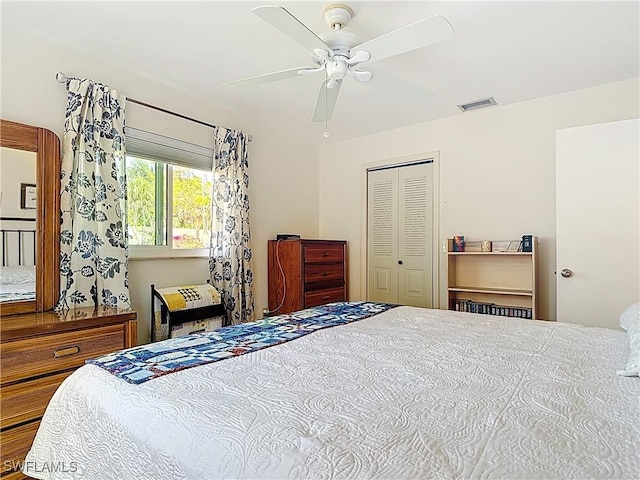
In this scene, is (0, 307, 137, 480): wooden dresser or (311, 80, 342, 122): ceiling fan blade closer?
(0, 307, 137, 480): wooden dresser

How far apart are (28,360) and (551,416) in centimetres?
218

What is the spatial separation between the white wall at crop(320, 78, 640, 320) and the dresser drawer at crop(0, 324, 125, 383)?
9.64 feet

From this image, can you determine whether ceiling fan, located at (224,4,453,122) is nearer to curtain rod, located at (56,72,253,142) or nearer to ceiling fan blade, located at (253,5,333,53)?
ceiling fan blade, located at (253,5,333,53)

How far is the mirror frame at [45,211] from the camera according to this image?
221cm

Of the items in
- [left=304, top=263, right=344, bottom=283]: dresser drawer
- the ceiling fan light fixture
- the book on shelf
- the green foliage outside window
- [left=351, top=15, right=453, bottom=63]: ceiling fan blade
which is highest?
the ceiling fan light fixture

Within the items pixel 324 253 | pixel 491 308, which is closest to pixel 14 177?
pixel 324 253

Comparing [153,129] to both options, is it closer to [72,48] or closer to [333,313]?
[72,48]

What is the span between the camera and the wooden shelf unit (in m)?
3.17

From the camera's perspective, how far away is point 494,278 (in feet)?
11.3

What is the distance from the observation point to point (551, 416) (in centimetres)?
88

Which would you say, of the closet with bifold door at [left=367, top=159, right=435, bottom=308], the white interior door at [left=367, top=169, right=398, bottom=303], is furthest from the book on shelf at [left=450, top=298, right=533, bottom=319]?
the white interior door at [left=367, top=169, right=398, bottom=303]

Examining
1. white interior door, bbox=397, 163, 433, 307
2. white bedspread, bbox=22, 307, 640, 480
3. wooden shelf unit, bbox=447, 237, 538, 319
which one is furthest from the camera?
white interior door, bbox=397, 163, 433, 307

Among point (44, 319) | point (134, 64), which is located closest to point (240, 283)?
point (44, 319)

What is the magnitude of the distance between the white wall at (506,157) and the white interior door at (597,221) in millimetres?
299
